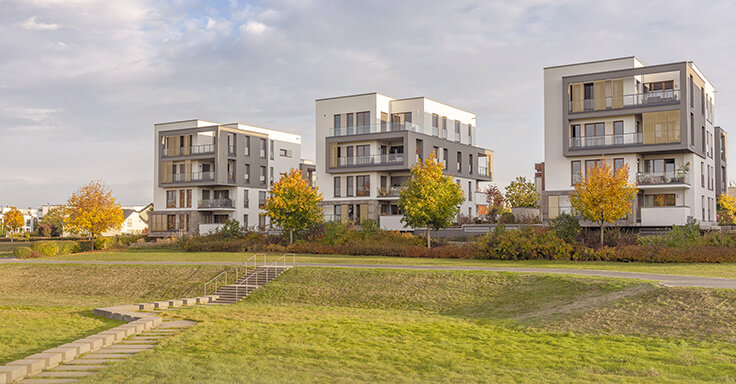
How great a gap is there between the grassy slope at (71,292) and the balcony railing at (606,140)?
27.1 meters

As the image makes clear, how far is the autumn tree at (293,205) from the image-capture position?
4172 centimetres

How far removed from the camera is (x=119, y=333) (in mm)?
13555

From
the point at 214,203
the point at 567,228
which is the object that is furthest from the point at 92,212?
the point at 567,228

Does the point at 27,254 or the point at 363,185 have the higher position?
the point at 363,185

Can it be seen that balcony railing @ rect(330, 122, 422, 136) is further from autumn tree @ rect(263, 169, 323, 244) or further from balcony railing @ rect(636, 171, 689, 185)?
balcony railing @ rect(636, 171, 689, 185)

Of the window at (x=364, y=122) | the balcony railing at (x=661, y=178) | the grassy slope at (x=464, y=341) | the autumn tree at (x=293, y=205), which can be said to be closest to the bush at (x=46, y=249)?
the autumn tree at (x=293, y=205)

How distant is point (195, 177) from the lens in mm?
63844

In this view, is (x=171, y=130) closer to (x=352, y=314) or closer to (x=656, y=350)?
(x=352, y=314)

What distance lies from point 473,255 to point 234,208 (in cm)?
3679

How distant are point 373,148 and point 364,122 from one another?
2.56 metres

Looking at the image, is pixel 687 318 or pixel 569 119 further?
pixel 569 119

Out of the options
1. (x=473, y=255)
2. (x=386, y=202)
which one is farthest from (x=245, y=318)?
(x=386, y=202)

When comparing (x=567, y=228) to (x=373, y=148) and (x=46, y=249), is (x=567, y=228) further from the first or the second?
(x=46, y=249)

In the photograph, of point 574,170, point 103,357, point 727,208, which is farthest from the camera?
point 727,208
